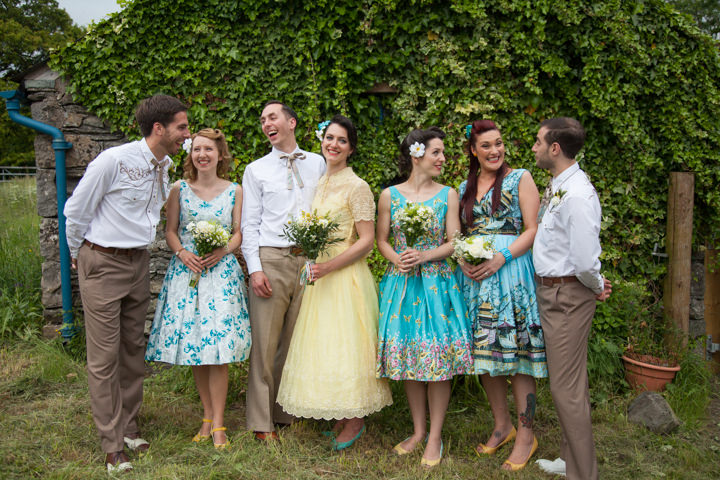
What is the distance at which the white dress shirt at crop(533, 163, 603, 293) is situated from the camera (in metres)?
2.96

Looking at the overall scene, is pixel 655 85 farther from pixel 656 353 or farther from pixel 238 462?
pixel 238 462

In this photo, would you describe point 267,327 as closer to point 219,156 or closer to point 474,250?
→ point 219,156

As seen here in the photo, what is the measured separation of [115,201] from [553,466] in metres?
3.46

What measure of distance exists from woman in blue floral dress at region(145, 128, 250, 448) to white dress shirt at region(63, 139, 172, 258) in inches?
10.5

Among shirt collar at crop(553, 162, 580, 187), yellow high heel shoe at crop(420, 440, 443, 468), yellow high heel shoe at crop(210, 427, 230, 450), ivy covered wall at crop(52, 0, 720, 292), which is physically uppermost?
ivy covered wall at crop(52, 0, 720, 292)

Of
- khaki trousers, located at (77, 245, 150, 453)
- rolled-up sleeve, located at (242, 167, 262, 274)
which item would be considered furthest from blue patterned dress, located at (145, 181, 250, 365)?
khaki trousers, located at (77, 245, 150, 453)

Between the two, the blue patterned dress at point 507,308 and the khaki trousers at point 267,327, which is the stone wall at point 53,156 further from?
the blue patterned dress at point 507,308

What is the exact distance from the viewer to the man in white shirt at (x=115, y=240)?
135 inches

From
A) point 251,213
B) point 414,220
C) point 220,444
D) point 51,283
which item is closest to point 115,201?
point 251,213

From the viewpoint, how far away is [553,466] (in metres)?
3.43

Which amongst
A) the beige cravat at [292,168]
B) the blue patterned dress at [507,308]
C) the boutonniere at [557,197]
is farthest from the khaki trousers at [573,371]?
the beige cravat at [292,168]

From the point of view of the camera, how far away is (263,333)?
12.7 ft

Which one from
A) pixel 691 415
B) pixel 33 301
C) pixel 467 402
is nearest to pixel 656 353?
pixel 691 415

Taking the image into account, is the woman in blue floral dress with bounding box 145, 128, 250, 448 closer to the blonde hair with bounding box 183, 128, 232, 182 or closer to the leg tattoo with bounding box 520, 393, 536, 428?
the blonde hair with bounding box 183, 128, 232, 182
